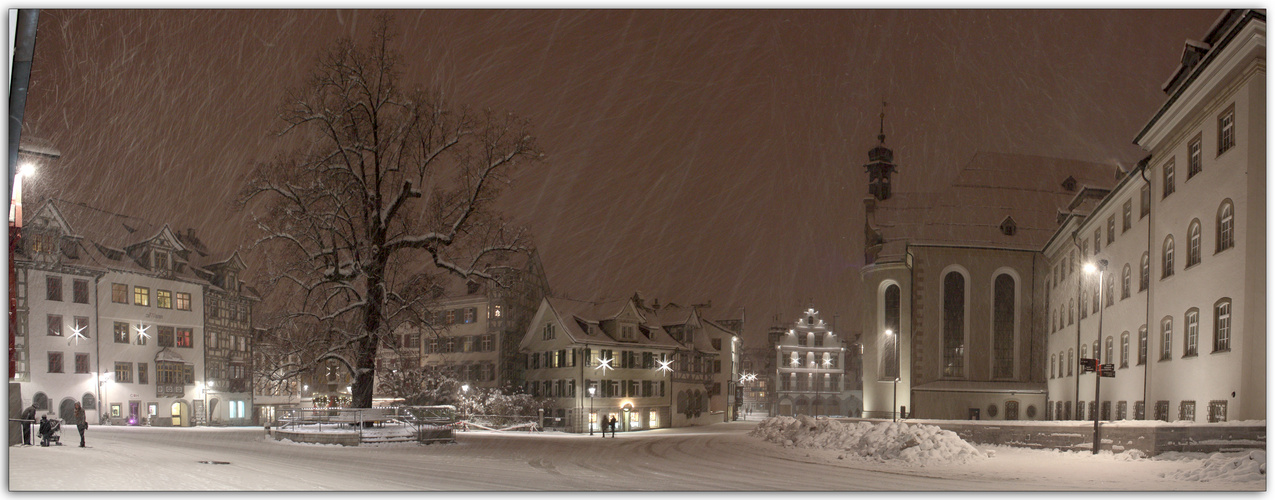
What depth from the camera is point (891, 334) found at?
730 inches

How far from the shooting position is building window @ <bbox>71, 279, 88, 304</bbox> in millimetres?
11523

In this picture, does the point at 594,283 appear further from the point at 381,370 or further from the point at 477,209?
the point at 381,370

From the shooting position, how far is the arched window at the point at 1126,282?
12086 mm

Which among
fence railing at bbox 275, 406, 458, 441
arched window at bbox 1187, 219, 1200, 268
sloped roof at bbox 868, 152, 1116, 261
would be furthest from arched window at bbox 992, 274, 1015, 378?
fence railing at bbox 275, 406, 458, 441

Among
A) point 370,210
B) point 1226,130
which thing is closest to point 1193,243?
point 1226,130

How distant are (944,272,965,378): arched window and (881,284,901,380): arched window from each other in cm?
109

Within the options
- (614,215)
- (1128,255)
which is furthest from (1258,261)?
(614,215)

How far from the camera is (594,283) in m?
14.3

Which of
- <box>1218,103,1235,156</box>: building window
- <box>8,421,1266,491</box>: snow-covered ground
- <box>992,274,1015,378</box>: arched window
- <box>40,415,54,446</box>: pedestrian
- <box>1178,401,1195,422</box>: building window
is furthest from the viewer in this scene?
<box>992,274,1015,378</box>: arched window

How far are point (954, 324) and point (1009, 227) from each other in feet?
8.07

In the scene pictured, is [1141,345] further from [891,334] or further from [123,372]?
[123,372]

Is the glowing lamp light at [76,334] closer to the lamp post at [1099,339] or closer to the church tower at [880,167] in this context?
the church tower at [880,167]

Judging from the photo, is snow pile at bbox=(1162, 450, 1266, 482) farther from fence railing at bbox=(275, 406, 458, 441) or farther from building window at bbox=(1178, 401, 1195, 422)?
fence railing at bbox=(275, 406, 458, 441)

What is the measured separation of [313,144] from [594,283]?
15.4 ft
